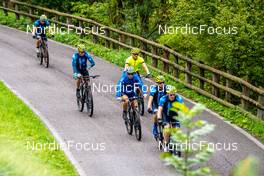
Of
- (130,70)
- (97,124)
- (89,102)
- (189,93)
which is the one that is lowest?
(189,93)

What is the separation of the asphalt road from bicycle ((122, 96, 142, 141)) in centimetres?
21

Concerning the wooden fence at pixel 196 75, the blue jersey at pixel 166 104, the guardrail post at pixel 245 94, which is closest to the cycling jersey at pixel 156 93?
the blue jersey at pixel 166 104

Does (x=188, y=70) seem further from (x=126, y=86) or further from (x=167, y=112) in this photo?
(x=167, y=112)

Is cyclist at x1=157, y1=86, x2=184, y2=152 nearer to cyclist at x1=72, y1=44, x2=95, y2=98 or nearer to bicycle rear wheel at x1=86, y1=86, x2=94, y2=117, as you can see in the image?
bicycle rear wheel at x1=86, y1=86, x2=94, y2=117

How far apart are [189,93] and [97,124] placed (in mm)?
4851

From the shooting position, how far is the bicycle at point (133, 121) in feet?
49.8

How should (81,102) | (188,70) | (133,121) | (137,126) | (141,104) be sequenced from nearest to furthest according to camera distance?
1. (137,126)
2. (133,121)
3. (141,104)
4. (81,102)
5. (188,70)

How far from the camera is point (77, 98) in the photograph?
17875 millimetres

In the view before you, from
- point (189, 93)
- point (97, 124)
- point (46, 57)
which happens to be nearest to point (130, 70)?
point (97, 124)

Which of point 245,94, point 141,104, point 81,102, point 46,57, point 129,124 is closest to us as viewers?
point 129,124

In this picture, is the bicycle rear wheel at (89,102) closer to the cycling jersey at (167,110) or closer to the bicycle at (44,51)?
the cycling jersey at (167,110)

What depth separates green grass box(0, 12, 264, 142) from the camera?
55.3 feet

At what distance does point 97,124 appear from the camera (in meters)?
16.7

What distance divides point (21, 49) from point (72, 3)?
7263 millimetres
